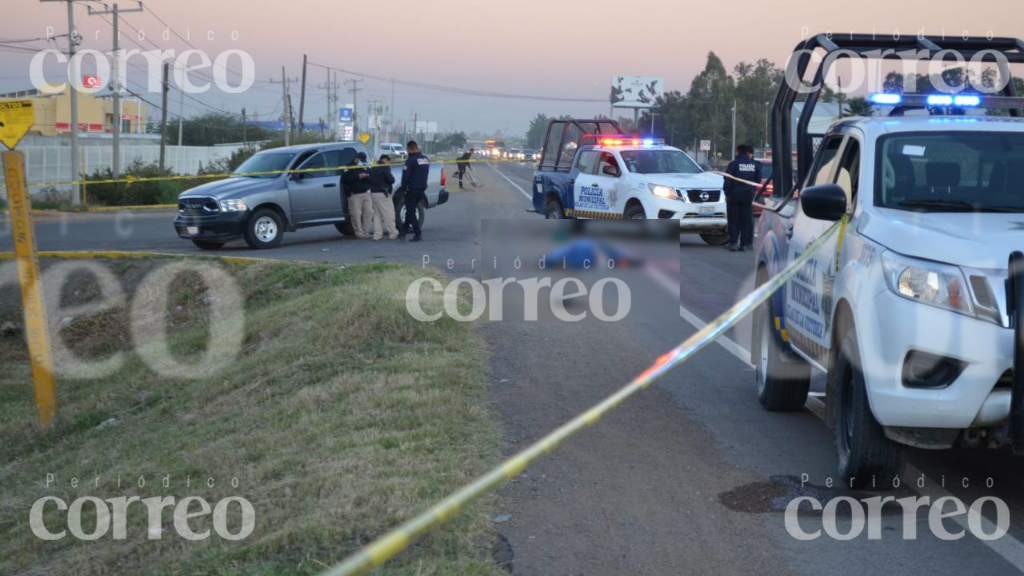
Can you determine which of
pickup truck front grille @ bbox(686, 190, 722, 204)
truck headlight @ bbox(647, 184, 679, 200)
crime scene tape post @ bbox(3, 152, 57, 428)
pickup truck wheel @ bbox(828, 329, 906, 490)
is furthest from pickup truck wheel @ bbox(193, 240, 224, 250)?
pickup truck wheel @ bbox(828, 329, 906, 490)

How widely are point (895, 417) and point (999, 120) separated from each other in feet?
8.28

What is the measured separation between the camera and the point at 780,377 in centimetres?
775

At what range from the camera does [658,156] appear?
20750mm

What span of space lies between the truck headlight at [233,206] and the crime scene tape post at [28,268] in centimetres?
1005

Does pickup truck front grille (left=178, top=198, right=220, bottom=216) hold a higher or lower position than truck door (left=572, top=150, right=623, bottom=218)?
lower

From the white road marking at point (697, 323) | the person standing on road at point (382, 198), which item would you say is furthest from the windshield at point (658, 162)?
the white road marking at point (697, 323)

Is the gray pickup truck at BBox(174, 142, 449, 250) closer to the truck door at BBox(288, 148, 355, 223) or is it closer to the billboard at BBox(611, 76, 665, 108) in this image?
the truck door at BBox(288, 148, 355, 223)

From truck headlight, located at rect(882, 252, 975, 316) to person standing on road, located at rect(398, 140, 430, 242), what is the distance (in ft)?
52.9

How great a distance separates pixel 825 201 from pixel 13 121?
26.0 ft

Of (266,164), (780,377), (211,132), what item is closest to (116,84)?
(266,164)

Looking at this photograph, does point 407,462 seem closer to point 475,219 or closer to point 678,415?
point 678,415

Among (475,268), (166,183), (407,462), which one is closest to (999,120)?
(407,462)

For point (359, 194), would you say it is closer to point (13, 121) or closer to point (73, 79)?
point (13, 121)

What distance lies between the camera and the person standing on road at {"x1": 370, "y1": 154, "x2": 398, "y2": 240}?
21.2m
